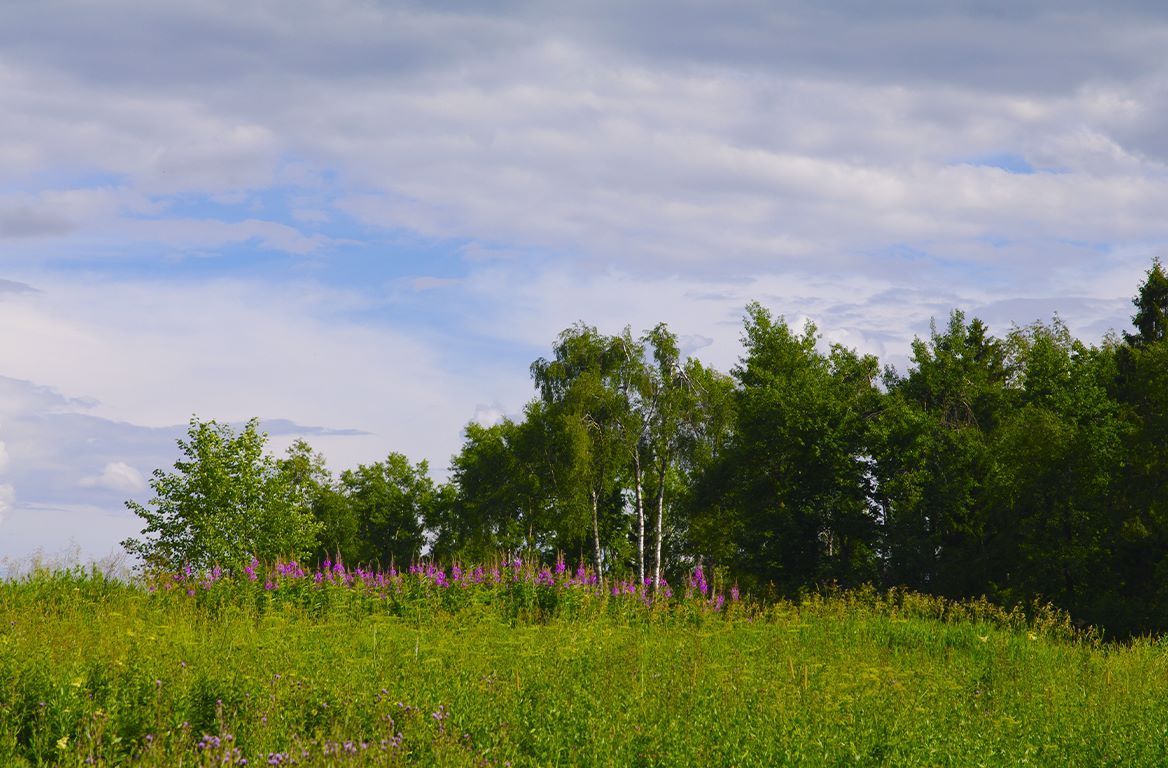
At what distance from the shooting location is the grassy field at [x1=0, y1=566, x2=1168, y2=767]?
6973 mm

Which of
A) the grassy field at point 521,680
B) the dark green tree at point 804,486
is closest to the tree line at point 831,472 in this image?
the dark green tree at point 804,486

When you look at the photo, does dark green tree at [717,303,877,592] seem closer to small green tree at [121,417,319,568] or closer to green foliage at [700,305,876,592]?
green foliage at [700,305,876,592]

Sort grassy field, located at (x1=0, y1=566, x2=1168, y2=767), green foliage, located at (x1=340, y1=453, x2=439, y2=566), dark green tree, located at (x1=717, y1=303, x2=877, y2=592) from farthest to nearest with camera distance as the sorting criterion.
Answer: green foliage, located at (x1=340, y1=453, x2=439, y2=566), dark green tree, located at (x1=717, y1=303, x2=877, y2=592), grassy field, located at (x1=0, y1=566, x2=1168, y2=767)

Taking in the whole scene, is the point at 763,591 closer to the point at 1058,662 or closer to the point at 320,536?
the point at 1058,662

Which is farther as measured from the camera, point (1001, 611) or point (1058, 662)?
point (1001, 611)

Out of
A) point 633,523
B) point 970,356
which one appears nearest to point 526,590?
point 970,356

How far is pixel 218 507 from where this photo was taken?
1249 inches

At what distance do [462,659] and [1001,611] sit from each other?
10074 mm

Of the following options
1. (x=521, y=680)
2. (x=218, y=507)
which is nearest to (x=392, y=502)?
(x=218, y=507)

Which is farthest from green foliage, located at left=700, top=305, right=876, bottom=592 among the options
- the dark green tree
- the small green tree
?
the small green tree

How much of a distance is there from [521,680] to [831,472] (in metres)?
23.1

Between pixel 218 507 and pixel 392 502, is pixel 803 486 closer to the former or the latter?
pixel 218 507

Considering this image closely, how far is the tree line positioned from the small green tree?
66 mm

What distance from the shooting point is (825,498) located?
30.6 metres
